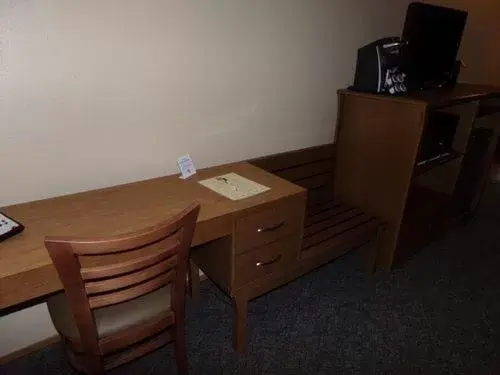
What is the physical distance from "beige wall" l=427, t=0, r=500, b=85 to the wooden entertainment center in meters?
0.75

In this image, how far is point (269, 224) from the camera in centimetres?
151

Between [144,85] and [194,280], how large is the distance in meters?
1.08

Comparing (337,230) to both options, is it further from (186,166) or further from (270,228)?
(186,166)

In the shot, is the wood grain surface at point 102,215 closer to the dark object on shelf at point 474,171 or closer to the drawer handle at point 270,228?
the drawer handle at point 270,228

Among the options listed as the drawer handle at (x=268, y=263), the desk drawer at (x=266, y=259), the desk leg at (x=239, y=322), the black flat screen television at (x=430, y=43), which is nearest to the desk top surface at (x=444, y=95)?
the black flat screen television at (x=430, y=43)

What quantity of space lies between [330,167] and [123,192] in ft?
4.77

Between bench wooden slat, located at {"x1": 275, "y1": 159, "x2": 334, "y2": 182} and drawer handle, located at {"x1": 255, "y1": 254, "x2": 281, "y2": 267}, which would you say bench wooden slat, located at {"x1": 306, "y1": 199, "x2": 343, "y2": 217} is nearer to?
bench wooden slat, located at {"x1": 275, "y1": 159, "x2": 334, "y2": 182}

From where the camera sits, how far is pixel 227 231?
1379 millimetres

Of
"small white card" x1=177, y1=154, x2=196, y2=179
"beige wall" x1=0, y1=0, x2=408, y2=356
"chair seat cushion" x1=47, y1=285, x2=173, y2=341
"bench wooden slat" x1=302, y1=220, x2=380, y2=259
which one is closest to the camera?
"chair seat cushion" x1=47, y1=285, x2=173, y2=341

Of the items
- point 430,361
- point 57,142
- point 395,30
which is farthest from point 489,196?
point 57,142

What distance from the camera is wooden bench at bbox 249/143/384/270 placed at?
1.89m

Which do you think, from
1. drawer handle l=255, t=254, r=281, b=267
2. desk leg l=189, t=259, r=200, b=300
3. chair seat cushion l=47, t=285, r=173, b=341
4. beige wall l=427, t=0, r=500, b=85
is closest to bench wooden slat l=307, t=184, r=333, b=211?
drawer handle l=255, t=254, r=281, b=267

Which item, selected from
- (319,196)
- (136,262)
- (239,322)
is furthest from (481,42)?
(136,262)

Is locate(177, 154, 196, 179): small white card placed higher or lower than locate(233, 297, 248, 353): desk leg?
higher
